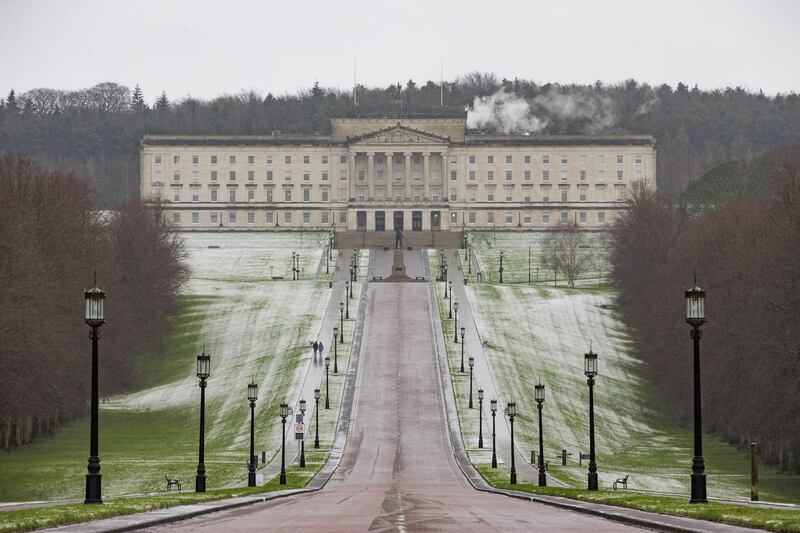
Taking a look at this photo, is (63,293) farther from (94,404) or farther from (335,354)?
(94,404)

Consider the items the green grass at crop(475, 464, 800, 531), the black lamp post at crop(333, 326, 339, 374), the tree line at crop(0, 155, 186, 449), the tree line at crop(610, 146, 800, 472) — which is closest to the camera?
the green grass at crop(475, 464, 800, 531)

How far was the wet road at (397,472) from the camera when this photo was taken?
2820cm

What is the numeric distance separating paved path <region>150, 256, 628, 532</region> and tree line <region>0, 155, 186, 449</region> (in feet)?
48.1

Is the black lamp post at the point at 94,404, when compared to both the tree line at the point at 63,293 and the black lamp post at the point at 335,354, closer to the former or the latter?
the tree line at the point at 63,293

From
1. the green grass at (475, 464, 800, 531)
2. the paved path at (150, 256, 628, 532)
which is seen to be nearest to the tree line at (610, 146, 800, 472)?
the paved path at (150, 256, 628, 532)

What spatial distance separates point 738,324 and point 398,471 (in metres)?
24.3

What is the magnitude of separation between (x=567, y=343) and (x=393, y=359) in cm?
1817

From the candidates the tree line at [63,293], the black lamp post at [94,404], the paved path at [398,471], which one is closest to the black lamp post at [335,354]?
the paved path at [398,471]

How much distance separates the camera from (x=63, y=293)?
3435 inches

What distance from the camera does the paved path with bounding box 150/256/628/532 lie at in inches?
1113

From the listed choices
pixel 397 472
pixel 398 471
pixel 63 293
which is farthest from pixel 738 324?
pixel 63 293

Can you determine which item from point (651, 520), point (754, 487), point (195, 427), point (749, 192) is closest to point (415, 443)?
point (195, 427)

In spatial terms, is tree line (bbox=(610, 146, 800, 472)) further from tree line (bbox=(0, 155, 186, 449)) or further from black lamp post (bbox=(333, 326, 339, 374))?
tree line (bbox=(0, 155, 186, 449))

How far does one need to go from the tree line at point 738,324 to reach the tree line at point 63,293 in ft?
106
